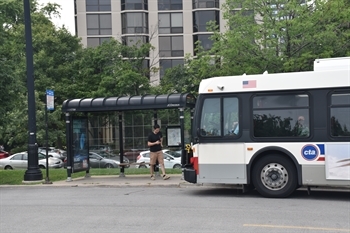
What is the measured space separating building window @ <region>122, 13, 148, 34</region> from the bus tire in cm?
4642

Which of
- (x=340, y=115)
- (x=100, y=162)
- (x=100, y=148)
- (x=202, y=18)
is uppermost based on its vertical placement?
(x=202, y=18)

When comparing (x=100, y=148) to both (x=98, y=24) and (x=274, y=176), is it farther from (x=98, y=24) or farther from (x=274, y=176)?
(x=98, y=24)

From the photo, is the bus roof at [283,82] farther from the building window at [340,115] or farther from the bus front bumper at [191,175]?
the bus front bumper at [191,175]

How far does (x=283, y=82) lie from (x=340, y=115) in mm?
1481

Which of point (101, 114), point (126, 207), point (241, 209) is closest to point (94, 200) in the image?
point (126, 207)

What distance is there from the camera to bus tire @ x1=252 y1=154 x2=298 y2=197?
11.2 meters

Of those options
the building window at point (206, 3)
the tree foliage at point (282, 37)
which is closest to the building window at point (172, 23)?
the building window at point (206, 3)

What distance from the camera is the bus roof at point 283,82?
10781mm

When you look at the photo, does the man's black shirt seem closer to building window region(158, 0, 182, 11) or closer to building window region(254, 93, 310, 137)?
building window region(254, 93, 310, 137)

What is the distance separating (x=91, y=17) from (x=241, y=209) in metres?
50.3

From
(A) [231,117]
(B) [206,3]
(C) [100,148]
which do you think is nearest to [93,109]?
(C) [100,148]

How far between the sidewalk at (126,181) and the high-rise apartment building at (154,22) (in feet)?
130

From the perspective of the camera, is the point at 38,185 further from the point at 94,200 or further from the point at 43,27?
the point at 43,27

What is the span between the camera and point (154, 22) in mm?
56781
